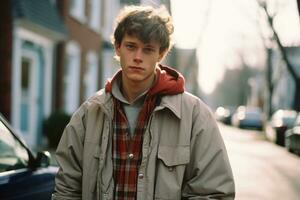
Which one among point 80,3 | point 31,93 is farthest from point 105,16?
point 31,93

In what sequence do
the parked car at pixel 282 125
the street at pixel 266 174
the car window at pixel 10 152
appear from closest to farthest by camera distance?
the car window at pixel 10 152
the street at pixel 266 174
the parked car at pixel 282 125

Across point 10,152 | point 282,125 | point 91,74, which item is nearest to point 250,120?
point 282,125

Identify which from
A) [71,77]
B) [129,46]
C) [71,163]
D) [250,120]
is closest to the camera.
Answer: [129,46]

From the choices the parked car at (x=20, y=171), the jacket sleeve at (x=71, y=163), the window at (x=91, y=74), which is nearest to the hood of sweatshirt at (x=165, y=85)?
the jacket sleeve at (x=71, y=163)

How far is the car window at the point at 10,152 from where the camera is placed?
393 cm

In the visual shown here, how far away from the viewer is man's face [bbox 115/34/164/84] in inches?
114

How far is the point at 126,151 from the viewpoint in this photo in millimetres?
2924

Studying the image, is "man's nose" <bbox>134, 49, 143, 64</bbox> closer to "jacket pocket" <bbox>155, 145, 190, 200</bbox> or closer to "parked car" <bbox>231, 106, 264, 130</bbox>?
"jacket pocket" <bbox>155, 145, 190, 200</bbox>

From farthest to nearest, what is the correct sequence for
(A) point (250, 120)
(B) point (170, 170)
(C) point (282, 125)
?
(A) point (250, 120), (C) point (282, 125), (B) point (170, 170)

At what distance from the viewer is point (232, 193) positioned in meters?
2.86

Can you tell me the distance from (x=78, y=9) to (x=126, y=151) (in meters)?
15.7

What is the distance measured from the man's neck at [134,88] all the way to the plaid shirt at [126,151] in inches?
2.9

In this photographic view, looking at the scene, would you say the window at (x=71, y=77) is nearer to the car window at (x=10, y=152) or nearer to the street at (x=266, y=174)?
the street at (x=266, y=174)

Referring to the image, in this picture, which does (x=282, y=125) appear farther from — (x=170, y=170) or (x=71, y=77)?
(x=170, y=170)
